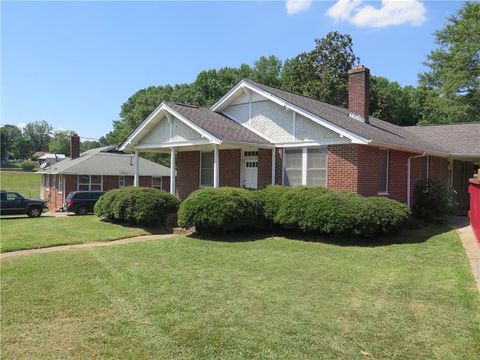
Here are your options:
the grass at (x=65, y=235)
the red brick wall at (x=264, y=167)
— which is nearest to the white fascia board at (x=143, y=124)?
the grass at (x=65, y=235)

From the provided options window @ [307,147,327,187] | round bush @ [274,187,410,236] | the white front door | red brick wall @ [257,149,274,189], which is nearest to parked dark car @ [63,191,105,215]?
the white front door

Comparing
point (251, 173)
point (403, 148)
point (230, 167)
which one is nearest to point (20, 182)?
point (230, 167)

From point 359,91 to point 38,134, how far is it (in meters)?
158

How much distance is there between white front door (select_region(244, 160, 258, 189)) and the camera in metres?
17.0

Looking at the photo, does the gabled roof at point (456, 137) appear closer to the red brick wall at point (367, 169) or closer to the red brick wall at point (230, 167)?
the red brick wall at point (367, 169)

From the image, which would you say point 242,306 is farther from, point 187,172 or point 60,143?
point 60,143

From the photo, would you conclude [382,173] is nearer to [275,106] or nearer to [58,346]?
[275,106]

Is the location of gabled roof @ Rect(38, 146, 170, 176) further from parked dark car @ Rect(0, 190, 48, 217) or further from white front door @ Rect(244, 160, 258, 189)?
white front door @ Rect(244, 160, 258, 189)

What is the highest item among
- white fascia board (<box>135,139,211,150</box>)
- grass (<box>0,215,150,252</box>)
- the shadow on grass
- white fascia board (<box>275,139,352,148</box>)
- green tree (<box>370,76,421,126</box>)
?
green tree (<box>370,76,421,126</box>)

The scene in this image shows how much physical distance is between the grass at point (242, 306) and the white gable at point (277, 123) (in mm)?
5793

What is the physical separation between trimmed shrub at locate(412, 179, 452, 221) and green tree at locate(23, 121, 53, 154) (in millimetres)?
155795

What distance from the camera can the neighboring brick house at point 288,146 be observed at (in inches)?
552

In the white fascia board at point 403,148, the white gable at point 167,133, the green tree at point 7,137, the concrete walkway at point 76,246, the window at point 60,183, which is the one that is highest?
the green tree at point 7,137

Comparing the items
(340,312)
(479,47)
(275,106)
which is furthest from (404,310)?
(479,47)
